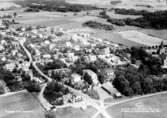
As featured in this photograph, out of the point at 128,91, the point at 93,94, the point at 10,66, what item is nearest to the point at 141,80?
the point at 128,91

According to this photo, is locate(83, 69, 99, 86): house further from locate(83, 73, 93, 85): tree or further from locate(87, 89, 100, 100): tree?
locate(87, 89, 100, 100): tree

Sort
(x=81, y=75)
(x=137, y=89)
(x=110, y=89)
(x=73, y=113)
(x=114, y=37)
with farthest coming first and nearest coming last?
(x=114, y=37) → (x=81, y=75) → (x=110, y=89) → (x=137, y=89) → (x=73, y=113)

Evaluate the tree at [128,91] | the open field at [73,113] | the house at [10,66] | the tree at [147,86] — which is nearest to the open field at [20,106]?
the open field at [73,113]

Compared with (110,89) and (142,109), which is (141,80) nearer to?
(110,89)

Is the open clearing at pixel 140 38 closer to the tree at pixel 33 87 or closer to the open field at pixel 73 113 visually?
the open field at pixel 73 113

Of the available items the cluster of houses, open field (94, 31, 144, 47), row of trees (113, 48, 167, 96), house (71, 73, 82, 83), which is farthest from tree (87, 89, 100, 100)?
open field (94, 31, 144, 47)

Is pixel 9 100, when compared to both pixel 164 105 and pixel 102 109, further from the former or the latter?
pixel 164 105

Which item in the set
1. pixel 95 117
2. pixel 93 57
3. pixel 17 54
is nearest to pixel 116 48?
pixel 93 57
